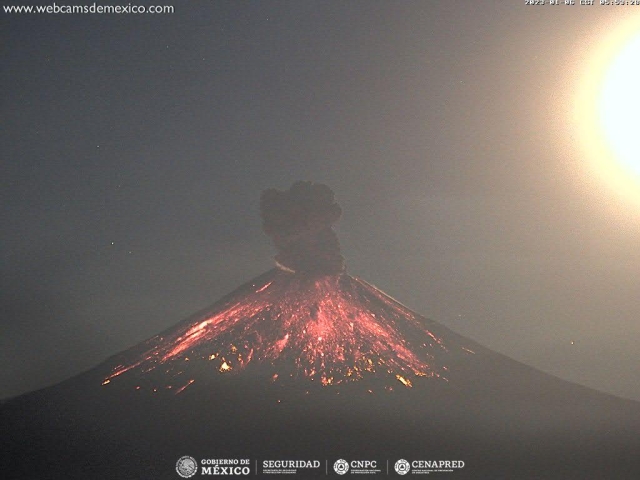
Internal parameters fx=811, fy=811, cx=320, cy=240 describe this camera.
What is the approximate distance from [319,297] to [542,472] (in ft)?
47.1

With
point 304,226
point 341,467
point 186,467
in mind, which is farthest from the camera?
point 304,226

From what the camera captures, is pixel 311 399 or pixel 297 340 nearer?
pixel 311 399

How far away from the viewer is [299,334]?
41.5 meters

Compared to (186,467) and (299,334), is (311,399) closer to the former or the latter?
(299,334)

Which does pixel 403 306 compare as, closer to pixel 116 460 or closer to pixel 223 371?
pixel 223 371

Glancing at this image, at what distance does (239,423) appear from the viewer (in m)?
36.5

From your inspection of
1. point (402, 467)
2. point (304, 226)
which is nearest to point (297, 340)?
point (304, 226)

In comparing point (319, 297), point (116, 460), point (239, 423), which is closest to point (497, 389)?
point (319, 297)

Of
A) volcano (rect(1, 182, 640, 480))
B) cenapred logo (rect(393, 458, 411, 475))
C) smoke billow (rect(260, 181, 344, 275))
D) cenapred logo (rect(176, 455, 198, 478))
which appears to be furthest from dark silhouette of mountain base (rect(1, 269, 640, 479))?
smoke billow (rect(260, 181, 344, 275))

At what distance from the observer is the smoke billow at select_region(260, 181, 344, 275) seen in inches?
1604

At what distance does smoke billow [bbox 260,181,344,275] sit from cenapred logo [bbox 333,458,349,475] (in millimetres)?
10706

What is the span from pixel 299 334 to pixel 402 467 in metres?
9.93

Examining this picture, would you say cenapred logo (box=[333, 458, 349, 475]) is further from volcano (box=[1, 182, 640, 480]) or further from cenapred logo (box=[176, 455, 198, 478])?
cenapred logo (box=[176, 455, 198, 478])

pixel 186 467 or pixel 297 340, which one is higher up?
pixel 297 340
